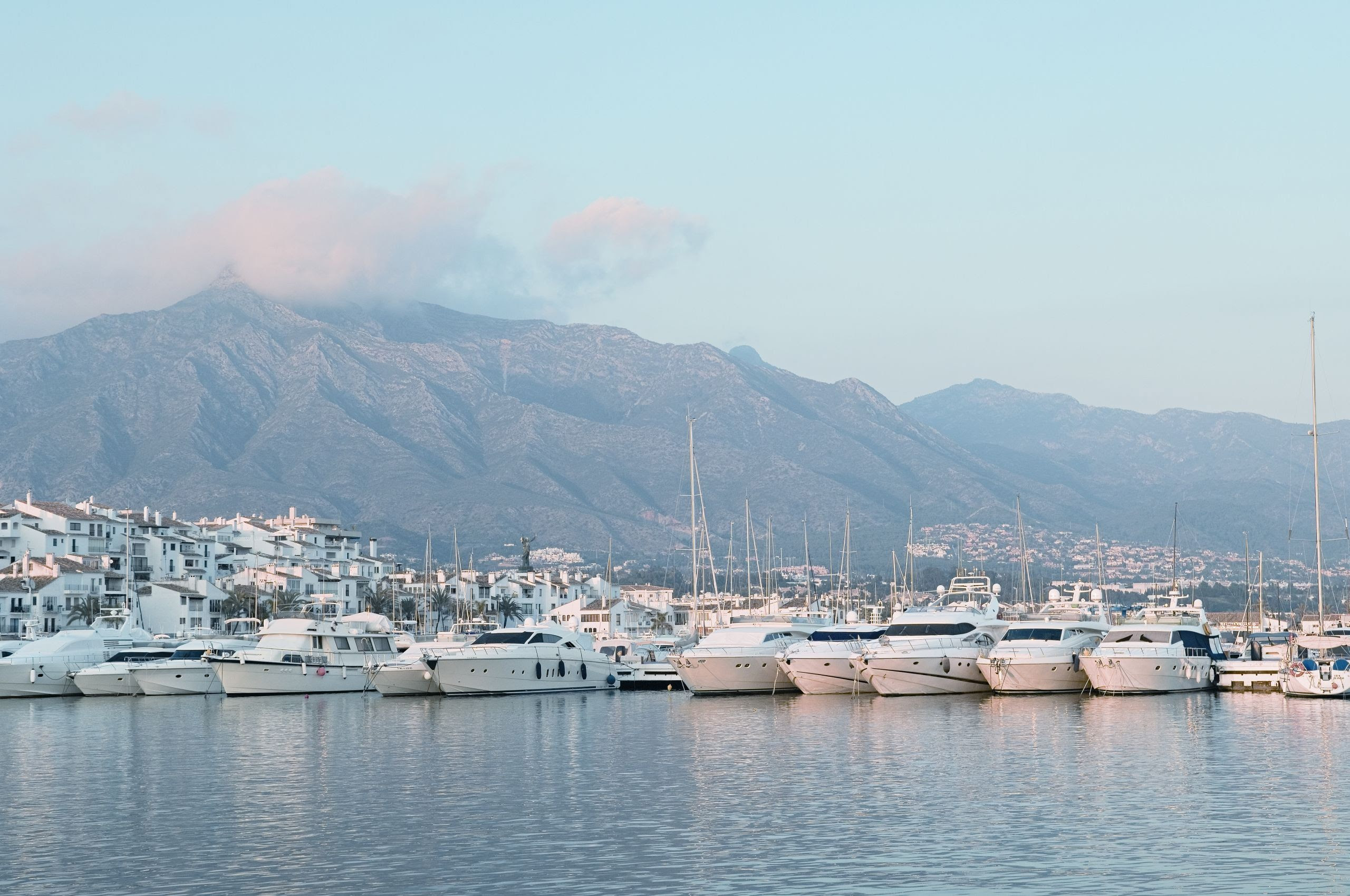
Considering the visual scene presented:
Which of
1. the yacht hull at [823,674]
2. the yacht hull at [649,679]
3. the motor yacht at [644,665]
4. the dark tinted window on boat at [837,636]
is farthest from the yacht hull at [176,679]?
the dark tinted window on boat at [837,636]

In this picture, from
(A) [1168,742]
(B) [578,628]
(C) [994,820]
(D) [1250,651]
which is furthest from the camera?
(B) [578,628]

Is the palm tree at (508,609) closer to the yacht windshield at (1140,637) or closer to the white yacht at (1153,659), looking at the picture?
the white yacht at (1153,659)

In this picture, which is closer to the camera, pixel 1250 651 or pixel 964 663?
pixel 964 663

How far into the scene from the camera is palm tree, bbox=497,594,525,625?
185 m

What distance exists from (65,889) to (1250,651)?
78074 mm

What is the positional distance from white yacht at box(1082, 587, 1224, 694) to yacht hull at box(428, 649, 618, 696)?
89.8 feet

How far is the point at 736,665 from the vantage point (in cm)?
8350

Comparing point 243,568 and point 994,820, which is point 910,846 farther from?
point 243,568

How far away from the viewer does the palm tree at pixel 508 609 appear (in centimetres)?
18500

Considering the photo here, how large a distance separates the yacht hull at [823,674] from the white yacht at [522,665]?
545 inches

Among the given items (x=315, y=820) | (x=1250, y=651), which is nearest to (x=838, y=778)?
(x=315, y=820)

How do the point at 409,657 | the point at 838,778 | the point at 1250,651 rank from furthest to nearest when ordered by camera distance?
the point at 1250,651 < the point at 409,657 < the point at 838,778

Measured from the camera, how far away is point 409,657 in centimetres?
8906

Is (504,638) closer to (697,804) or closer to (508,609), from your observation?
(697,804)
